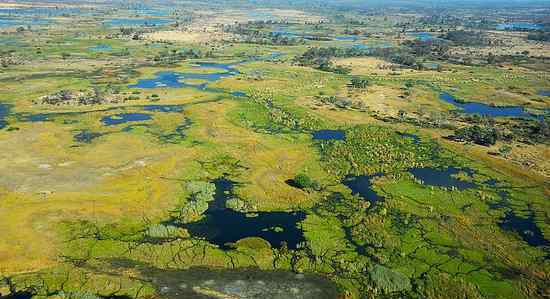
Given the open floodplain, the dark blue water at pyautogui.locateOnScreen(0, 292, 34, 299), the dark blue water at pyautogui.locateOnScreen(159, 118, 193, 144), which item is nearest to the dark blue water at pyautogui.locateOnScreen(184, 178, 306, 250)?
the open floodplain

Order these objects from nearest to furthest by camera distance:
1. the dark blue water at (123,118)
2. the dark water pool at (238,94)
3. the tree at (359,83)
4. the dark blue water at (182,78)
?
1. the dark blue water at (123,118)
2. the dark water pool at (238,94)
3. the dark blue water at (182,78)
4. the tree at (359,83)

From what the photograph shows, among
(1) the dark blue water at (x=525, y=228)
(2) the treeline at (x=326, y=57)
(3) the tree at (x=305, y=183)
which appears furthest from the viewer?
(2) the treeline at (x=326, y=57)

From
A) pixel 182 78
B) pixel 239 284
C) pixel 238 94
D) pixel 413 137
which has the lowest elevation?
pixel 239 284

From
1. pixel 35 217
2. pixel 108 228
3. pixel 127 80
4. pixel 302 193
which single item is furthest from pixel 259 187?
pixel 127 80

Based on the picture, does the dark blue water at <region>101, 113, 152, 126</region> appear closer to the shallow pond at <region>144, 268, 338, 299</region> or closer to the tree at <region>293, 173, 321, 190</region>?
the tree at <region>293, 173, 321, 190</region>

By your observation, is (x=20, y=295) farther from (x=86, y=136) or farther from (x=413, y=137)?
(x=413, y=137)

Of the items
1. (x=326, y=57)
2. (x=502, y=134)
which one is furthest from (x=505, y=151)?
(x=326, y=57)

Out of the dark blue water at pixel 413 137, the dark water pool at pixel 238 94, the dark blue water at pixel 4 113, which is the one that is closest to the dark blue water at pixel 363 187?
the dark blue water at pixel 413 137

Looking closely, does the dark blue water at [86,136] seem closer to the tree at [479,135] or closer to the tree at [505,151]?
the tree at [479,135]
